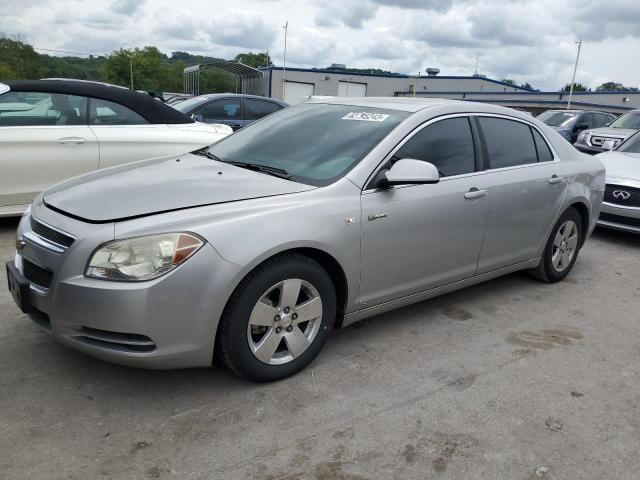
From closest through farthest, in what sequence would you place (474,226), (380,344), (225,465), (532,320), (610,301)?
(225,465) < (380,344) < (474,226) < (532,320) < (610,301)

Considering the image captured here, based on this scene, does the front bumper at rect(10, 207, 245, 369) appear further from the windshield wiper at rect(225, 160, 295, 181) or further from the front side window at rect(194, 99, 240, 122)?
the front side window at rect(194, 99, 240, 122)

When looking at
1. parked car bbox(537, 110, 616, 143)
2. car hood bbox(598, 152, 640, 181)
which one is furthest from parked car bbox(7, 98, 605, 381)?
parked car bbox(537, 110, 616, 143)

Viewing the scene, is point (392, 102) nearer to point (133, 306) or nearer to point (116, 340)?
point (133, 306)

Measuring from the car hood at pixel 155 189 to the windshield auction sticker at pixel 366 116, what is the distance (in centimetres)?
82

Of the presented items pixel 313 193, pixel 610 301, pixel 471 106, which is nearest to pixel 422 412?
pixel 313 193

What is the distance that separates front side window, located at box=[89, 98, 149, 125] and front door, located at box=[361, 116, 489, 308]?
3.69m

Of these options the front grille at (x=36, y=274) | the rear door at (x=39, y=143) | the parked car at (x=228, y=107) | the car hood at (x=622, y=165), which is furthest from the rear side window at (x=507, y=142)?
the parked car at (x=228, y=107)

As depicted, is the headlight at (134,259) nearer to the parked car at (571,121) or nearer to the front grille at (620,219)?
the front grille at (620,219)

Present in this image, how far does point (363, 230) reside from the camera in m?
3.16

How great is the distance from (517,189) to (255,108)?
6.96 metres

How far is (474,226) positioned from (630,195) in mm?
3647

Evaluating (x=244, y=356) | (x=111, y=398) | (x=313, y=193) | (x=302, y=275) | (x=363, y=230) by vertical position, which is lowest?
(x=111, y=398)

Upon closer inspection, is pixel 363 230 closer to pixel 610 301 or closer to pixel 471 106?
pixel 471 106

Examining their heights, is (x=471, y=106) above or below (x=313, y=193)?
above
